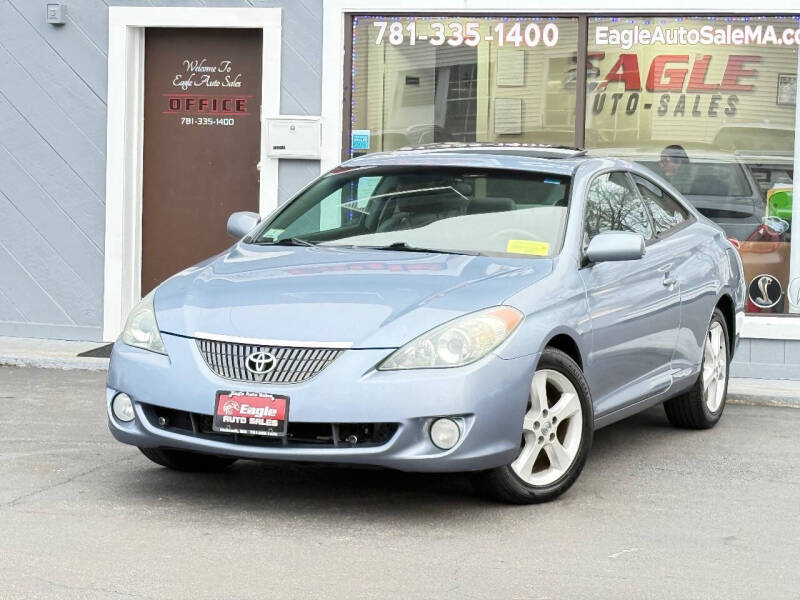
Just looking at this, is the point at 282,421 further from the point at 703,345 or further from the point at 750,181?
the point at 750,181

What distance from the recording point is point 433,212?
7195mm

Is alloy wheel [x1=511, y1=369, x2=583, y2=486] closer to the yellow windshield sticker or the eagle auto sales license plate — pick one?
the yellow windshield sticker

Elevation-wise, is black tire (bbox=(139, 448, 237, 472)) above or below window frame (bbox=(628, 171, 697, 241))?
below

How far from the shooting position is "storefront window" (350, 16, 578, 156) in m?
11.4

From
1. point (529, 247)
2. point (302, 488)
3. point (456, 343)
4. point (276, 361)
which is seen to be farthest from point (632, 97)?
point (276, 361)

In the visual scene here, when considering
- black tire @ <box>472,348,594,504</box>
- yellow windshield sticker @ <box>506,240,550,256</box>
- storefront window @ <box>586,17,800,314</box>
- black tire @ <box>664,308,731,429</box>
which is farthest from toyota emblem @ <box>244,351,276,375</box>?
storefront window @ <box>586,17,800,314</box>

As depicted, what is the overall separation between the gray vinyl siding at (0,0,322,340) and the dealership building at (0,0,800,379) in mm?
16

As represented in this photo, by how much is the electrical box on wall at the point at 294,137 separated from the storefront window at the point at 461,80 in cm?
36

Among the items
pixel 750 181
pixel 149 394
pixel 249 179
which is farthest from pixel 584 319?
pixel 249 179

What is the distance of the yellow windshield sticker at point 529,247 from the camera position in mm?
6800

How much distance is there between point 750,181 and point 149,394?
6.28 meters

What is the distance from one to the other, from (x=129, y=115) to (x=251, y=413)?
21.2 feet

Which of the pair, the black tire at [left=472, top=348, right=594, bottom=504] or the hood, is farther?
the black tire at [left=472, top=348, right=594, bottom=504]

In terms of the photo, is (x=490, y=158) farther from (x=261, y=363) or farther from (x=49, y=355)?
(x=49, y=355)
